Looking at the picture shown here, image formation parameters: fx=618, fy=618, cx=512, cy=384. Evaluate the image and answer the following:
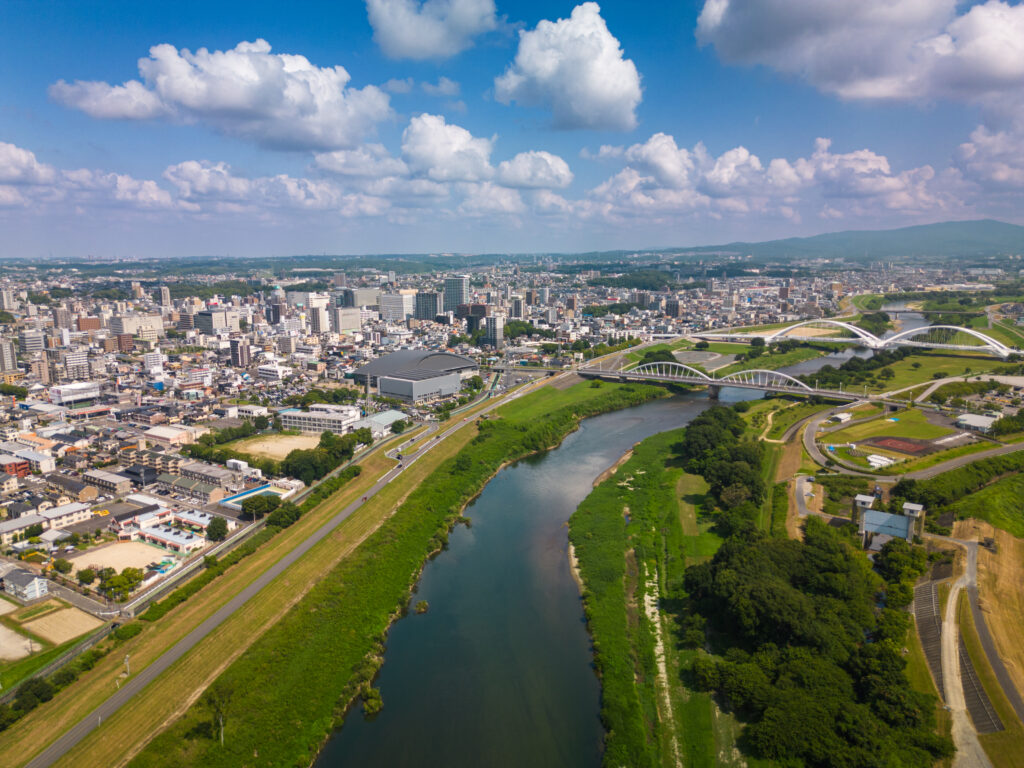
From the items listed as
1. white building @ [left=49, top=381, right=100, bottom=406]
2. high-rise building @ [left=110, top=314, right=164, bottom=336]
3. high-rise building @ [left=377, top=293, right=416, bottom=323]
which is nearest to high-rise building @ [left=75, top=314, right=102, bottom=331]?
high-rise building @ [left=110, top=314, right=164, bottom=336]

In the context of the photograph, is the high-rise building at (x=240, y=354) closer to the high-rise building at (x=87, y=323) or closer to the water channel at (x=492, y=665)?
the high-rise building at (x=87, y=323)

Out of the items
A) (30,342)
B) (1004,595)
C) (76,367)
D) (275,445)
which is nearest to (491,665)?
(1004,595)

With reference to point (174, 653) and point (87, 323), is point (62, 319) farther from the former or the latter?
point (174, 653)

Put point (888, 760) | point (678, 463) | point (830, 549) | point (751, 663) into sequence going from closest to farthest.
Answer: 1. point (888, 760)
2. point (751, 663)
3. point (830, 549)
4. point (678, 463)

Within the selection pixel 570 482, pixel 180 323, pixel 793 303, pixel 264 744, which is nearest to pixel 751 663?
pixel 264 744

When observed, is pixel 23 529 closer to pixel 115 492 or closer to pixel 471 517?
pixel 115 492
